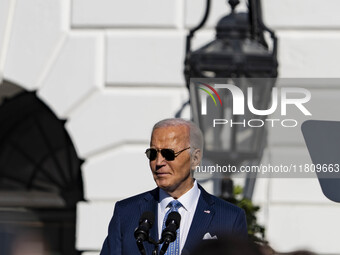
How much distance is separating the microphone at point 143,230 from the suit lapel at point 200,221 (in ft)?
1.16

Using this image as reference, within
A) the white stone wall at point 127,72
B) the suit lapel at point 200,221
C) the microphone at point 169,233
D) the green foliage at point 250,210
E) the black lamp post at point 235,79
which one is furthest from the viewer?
the white stone wall at point 127,72

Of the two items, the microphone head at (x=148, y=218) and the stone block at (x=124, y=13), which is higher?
the stone block at (x=124, y=13)

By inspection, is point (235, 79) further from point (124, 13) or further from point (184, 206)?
point (184, 206)

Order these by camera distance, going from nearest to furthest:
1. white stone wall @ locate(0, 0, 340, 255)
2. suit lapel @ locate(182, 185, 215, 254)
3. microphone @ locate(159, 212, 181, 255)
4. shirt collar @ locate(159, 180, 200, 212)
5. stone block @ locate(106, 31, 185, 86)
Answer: microphone @ locate(159, 212, 181, 255) < suit lapel @ locate(182, 185, 215, 254) < shirt collar @ locate(159, 180, 200, 212) < white stone wall @ locate(0, 0, 340, 255) < stone block @ locate(106, 31, 185, 86)

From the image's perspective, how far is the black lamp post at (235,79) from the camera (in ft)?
18.2

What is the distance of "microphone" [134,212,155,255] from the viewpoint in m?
3.24

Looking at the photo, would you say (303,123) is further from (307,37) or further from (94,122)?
(94,122)

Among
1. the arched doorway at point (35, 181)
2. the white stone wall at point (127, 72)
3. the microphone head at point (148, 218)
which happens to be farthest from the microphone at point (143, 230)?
the arched doorway at point (35, 181)

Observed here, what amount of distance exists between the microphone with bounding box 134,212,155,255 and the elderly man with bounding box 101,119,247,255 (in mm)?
345

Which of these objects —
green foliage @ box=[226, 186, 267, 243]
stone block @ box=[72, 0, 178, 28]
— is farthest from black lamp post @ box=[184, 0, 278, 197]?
stone block @ box=[72, 0, 178, 28]

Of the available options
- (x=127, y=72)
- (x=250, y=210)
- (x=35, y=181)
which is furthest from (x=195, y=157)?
(x=35, y=181)

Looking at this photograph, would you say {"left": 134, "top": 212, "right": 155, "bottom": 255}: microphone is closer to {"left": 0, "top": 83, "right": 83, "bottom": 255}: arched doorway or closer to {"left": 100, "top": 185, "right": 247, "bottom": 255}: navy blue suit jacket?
{"left": 100, "top": 185, "right": 247, "bottom": 255}: navy blue suit jacket

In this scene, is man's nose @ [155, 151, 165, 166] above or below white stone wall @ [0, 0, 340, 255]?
above

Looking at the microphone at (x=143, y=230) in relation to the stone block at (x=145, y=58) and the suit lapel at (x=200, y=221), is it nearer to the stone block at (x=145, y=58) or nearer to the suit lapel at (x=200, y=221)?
the suit lapel at (x=200, y=221)
